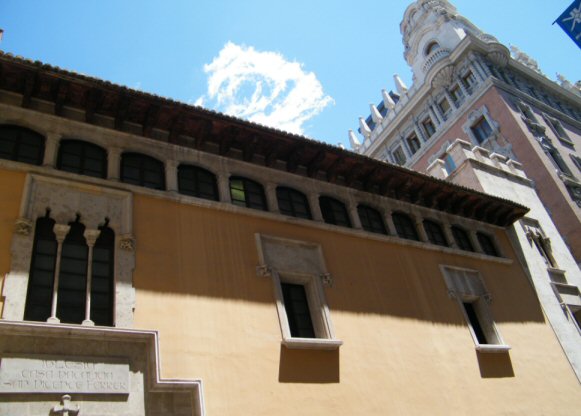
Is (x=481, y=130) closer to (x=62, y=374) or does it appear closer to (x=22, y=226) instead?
(x=22, y=226)

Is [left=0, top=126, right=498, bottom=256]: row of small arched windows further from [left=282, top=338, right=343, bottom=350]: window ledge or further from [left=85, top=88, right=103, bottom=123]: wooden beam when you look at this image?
[left=282, top=338, right=343, bottom=350]: window ledge

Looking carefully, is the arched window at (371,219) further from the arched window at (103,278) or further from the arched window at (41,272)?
the arched window at (41,272)

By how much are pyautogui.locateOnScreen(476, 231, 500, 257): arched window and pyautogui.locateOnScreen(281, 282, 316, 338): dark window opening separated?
714 cm

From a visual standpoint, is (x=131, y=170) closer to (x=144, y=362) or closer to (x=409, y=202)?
(x=144, y=362)

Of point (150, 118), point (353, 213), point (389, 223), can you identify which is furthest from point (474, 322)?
point (150, 118)

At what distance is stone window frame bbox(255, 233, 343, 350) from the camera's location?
31.2 ft

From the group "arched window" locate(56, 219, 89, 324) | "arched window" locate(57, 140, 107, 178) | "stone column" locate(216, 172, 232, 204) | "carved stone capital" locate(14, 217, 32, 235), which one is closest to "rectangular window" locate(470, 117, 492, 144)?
"stone column" locate(216, 172, 232, 204)

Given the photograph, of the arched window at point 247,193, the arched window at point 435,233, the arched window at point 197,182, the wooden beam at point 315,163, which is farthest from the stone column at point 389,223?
the arched window at point 197,182

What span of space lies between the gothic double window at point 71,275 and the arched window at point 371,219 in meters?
6.31

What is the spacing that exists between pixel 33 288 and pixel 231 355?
10.2ft

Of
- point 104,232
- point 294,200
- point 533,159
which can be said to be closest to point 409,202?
point 294,200

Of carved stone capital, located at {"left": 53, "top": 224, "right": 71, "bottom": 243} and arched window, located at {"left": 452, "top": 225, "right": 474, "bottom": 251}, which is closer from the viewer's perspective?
carved stone capital, located at {"left": 53, "top": 224, "right": 71, "bottom": 243}

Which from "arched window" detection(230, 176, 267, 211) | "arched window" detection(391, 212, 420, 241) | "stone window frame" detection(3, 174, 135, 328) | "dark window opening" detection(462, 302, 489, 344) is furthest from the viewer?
"arched window" detection(391, 212, 420, 241)

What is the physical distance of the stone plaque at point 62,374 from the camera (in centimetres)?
678
